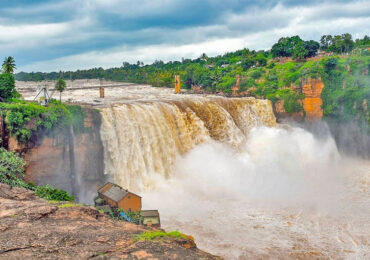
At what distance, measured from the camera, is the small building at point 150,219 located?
15145 millimetres

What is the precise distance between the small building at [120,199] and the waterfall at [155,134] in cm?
379

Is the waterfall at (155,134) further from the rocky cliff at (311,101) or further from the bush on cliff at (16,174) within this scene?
the rocky cliff at (311,101)

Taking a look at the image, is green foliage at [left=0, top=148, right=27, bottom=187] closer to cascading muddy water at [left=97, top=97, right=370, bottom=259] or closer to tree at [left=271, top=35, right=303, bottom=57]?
cascading muddy water at [left=97, top=97, right=370, bottom=259]

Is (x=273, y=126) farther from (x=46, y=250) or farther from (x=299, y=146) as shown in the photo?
(x=46, y=250)

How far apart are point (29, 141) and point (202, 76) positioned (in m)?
33.2

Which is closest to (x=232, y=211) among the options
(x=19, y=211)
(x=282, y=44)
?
(x=19, y=211)

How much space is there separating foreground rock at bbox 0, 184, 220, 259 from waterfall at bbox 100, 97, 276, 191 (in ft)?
37.0

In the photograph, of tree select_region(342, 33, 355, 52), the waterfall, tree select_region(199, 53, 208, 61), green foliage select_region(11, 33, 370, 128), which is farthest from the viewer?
tree select_region(199, 53, 208, 61)

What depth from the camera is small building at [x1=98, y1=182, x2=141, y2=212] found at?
54.1 ft

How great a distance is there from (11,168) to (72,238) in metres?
9.06

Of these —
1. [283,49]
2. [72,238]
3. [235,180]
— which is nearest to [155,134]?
[235,180]

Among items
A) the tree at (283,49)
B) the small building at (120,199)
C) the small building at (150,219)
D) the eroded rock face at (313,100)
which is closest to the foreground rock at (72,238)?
the small building at (150,219)

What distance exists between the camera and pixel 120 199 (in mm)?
16484

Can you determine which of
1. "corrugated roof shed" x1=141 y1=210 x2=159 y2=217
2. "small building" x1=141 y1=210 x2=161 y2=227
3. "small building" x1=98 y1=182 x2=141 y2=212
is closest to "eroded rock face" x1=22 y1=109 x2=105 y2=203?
"small building" x1=98 y1=182 x2=141 y2=212
